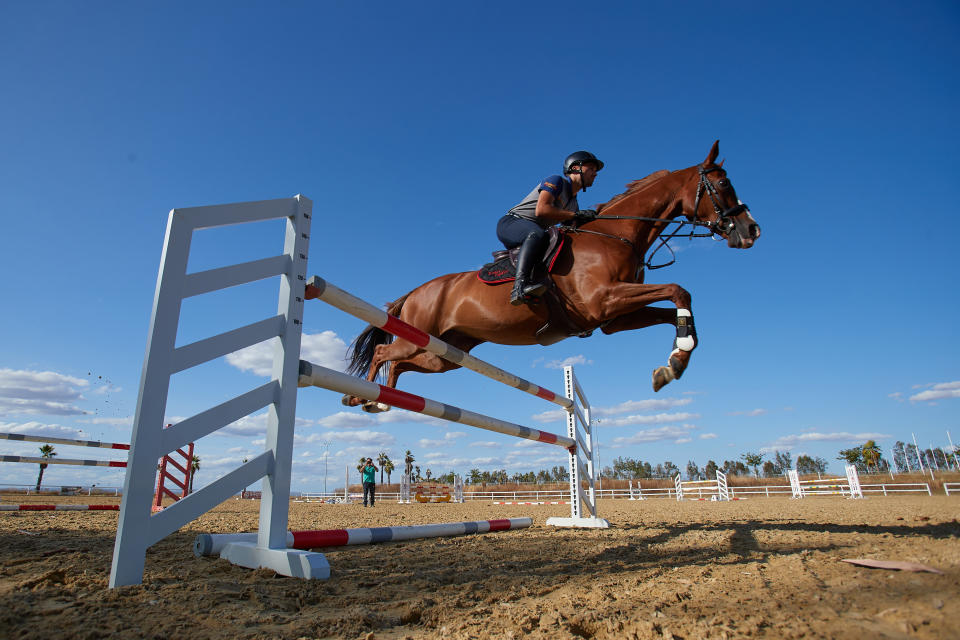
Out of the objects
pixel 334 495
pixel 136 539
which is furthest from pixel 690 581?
pixel 334 495

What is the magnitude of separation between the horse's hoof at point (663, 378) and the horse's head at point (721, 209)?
4.87 ft

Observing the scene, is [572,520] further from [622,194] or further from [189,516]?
[189,516]

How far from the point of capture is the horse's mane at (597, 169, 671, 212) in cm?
478

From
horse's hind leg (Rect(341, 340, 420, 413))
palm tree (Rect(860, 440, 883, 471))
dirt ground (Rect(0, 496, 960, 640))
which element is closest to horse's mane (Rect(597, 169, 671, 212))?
horse's hind leg (Rect(341, 340, 420, 413))

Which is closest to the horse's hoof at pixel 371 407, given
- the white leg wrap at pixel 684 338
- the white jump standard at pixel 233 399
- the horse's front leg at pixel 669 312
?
the white jump standard at pixel 233 399

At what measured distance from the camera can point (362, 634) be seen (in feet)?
4.62

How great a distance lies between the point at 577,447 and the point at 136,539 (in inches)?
181

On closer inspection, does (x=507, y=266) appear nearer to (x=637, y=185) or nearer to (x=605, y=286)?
(x=605, y=286)

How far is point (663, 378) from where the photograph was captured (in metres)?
3.43

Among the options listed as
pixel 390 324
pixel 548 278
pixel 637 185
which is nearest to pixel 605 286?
pixel 548 278

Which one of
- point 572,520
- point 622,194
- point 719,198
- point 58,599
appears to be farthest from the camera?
point 572,520

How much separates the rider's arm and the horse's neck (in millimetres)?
558

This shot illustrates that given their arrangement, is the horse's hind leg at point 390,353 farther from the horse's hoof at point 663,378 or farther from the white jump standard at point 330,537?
the horse's hoof at point 663,378

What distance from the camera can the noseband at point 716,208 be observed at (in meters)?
4.22
